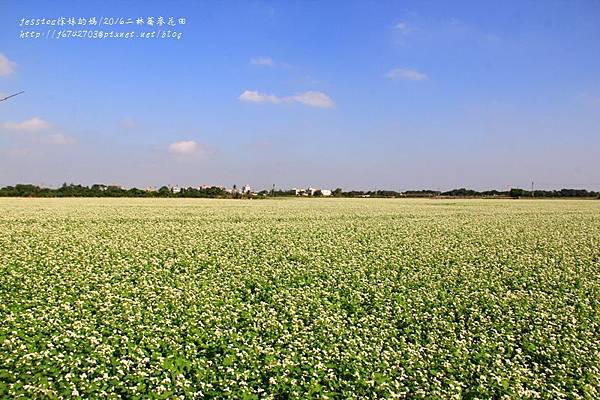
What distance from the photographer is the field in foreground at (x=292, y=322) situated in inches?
283

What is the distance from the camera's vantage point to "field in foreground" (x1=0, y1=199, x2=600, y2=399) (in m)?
7.18

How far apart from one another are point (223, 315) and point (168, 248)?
1002 centimetres

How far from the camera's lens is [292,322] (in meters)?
9.97

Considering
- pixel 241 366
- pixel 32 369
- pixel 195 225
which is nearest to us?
pixel 32 369

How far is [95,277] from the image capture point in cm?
1353

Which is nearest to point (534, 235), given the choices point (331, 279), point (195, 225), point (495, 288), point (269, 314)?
point (495, 288)

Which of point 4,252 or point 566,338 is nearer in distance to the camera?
point 566,338

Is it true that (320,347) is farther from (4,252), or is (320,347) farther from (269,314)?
(4,252)

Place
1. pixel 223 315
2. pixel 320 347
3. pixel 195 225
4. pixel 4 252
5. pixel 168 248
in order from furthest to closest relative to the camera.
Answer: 1. pixel 195 225
2. pixel 168 248
3. pixel 4 252
4. pixel 223 315
5. pixel 320 347

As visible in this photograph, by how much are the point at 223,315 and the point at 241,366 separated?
9.14ft

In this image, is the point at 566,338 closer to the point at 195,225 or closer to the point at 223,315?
the point at 223,315

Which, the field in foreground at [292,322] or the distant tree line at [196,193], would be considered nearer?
the field in foreground at [292,322]

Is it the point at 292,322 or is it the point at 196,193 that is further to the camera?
the point at 196,193

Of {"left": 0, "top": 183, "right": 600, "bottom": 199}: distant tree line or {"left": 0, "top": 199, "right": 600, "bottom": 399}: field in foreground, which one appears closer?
{"left": 0, "top": 199, "right": 600, "bottom": 399}: field in foreground
